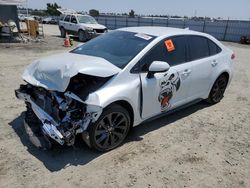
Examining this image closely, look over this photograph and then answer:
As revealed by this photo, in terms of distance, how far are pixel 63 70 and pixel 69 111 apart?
549 millimetres

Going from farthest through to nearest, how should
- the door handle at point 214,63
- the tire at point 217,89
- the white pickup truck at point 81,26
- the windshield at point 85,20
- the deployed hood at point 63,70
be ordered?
the windshield at point 85,20
the white pickup truck at point 81,26
the tire at point 217,89
the door handle at point 214,63
the deployed hood at point 63,70

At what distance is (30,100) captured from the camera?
3.95 meters

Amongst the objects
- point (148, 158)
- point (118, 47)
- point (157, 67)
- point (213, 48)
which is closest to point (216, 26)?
point (213, 48)

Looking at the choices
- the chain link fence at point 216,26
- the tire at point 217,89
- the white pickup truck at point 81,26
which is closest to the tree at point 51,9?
the chain link fence at point 216,26

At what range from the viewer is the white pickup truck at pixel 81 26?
55.3ft

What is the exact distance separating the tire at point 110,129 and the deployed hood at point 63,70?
54 centimetres

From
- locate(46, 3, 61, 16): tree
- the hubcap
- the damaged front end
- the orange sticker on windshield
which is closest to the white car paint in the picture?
the orange sticker on windshield

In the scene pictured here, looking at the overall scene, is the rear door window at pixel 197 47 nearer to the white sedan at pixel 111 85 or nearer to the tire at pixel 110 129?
the white sedan at pixel 111 85

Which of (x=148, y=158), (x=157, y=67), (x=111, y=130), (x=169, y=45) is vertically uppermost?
(x=169, y=45)

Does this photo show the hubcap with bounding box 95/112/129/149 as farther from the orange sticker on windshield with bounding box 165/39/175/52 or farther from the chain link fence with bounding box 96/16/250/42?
the chain link fence with bounding box 96/16/250/42

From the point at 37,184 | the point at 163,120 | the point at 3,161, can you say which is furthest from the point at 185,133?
the point at 3,161

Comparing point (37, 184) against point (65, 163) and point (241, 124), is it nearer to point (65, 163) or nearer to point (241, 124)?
point (65, 163)

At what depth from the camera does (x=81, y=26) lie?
56.3 feet

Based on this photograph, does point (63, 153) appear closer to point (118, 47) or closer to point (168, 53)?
point (118, 47)
